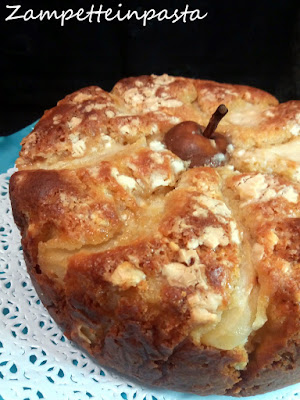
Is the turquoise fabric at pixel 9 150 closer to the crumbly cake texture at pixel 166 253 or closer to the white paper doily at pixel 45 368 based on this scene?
the crumbly cake texture at pixel 166 253

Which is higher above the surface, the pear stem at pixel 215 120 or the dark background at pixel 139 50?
the pear stem at pixel 215 120

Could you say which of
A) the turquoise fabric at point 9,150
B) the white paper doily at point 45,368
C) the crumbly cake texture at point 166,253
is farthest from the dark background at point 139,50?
the white paper doily at point 45,368

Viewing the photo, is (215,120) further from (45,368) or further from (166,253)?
(45,368)

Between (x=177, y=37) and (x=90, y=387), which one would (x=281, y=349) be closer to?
(x=90, y=387)

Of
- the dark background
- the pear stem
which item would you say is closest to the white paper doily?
the pear stem

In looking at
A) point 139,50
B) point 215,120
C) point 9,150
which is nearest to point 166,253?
point 215,120

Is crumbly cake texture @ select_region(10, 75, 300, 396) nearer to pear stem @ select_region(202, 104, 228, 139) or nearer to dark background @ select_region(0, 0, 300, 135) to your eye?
pear stem @ select_region(202, 104, 228, 139)

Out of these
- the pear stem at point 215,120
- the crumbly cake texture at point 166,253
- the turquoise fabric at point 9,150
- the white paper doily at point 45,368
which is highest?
the pear stem at point 215,120

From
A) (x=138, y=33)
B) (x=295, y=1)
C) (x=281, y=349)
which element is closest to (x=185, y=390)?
(x=281, y=349)
